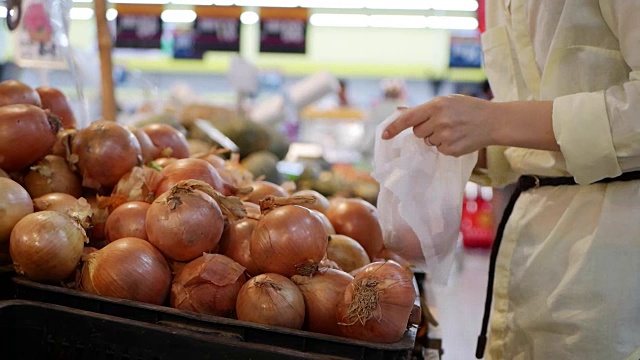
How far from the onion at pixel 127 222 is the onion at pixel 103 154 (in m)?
0.16

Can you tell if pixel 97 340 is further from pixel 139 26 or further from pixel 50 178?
pixel 139 26

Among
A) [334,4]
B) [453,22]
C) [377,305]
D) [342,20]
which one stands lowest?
[342,20]

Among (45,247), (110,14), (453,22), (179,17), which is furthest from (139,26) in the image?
(45,247)

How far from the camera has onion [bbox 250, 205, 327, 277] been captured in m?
1.00

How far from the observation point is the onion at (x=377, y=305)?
0.89 meters

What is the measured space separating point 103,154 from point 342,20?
797 centimetres

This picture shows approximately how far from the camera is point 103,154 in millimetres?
1290

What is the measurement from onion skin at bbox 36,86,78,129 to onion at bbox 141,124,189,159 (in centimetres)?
17

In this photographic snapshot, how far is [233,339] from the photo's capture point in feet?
2.83

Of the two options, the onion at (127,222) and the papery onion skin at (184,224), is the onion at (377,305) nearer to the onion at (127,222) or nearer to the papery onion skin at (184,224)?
the papery onion skin at (184,224)

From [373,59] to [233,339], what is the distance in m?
9.07

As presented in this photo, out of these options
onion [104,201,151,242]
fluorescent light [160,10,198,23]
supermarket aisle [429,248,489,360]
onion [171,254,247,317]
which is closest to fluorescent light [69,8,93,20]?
fluorescent light [160,10,198,23]

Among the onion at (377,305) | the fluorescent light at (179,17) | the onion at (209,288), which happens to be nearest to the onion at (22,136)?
the onion at (209,288)

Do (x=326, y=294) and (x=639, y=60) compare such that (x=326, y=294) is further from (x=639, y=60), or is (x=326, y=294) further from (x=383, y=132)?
(x=639, y=60)
